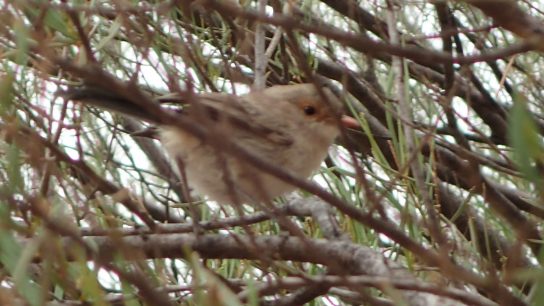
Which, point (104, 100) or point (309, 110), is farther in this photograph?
point (309, 110)

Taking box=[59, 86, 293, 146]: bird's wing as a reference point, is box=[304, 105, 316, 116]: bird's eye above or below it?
above

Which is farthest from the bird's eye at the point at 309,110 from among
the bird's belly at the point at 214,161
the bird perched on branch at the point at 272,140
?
the bird's belly at the point at 214,161

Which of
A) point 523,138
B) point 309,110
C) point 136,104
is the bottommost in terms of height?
point 523,138

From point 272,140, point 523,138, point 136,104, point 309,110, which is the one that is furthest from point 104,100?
point 523,138

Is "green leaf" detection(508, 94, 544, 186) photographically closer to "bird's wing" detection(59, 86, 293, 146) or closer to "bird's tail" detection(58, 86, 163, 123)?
"bird's wing" detection(59, 86, 293, 146)

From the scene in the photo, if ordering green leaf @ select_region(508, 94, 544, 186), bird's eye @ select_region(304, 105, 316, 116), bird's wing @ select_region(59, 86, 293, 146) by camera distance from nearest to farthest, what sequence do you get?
green leaf @ select_region(508, 94, 544, 186) < bird's wing @ select_region(59, 86, 293, 146) < bird's eye @ select_region(304, 105, 316, 116)

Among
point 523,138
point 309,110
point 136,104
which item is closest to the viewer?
point 523,138

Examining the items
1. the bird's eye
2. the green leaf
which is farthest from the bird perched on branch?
the green leaf

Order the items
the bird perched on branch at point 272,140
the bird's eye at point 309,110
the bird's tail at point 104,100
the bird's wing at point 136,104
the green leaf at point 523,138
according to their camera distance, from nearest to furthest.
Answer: the green leaf at point 523,138
the bird's wing at point 136,104
the bird's tail at point 104,100
the bird perched on branch at point 272,140
the bird's eye at point 309,110

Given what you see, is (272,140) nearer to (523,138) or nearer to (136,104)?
(136,104)

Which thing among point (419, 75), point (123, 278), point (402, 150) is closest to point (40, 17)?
point (123, 278)

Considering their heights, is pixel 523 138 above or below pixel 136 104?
below

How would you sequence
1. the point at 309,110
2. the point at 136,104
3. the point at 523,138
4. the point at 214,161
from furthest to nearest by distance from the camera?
the point at 309,110
the point at 214,161
the point at 136,104
the point at 523,138

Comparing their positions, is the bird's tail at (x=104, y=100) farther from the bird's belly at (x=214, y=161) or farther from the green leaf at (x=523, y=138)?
the green leaf at (x=523, y=138)
